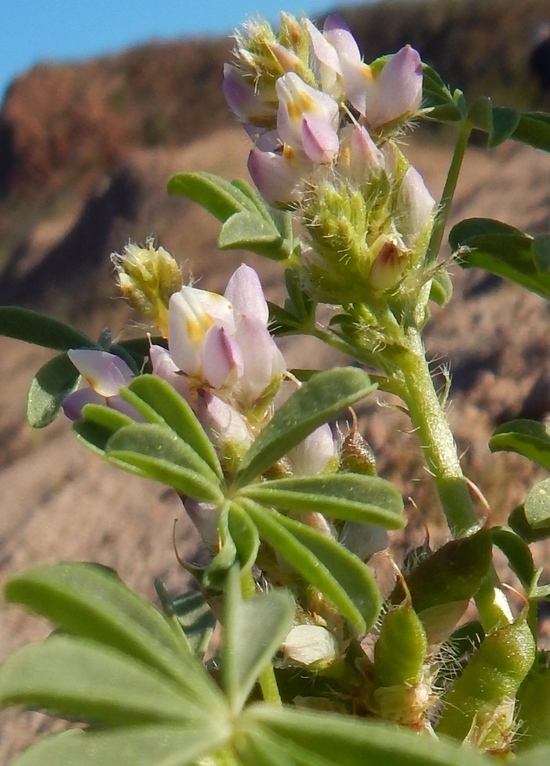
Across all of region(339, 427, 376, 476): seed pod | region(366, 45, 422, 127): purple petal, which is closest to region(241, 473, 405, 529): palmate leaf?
region(339, 427, 376, 476): seed pod

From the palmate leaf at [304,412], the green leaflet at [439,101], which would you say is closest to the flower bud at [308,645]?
the palmate leaf at [304,412]

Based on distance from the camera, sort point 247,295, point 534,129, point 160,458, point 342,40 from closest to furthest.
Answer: point 160,458, point 247,295, point 342,40, point 534,129

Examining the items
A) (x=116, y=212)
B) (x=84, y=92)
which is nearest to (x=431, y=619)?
(x=116, y=212)

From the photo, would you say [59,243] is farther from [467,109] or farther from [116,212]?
[467,109]

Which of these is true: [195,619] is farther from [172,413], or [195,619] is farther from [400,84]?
[400,84]

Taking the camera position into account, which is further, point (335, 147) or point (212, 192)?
point (212, 192)

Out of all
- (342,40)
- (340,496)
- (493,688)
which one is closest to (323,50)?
(342,40)
